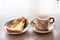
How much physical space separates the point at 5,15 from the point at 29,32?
352 millimetres

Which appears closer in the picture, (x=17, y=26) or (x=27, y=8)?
(x=17, y=26)

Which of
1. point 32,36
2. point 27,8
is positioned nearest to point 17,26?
point 32,36

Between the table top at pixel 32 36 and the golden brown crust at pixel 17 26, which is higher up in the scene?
the golden brown crust at pixel 17 26

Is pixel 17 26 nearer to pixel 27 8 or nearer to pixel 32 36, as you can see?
pixel 32 36

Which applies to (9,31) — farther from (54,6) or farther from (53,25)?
(54,6)

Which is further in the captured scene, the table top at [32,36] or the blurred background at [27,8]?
the blurred background at [27,8]

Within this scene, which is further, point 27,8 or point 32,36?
point 27,8

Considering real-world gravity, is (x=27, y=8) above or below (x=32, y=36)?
above

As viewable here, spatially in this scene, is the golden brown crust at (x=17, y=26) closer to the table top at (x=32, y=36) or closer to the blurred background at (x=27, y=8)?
the table top at (x=32, y=36)

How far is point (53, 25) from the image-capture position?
98 centimetres

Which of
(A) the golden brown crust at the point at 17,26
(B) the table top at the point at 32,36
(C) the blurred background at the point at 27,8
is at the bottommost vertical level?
(B) the table top at the point at 32,36

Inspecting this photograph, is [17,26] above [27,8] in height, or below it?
below

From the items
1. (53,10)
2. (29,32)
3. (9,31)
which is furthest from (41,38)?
(53,10)

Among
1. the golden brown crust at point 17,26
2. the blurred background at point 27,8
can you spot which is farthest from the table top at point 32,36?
the blurred background at point 27,8
